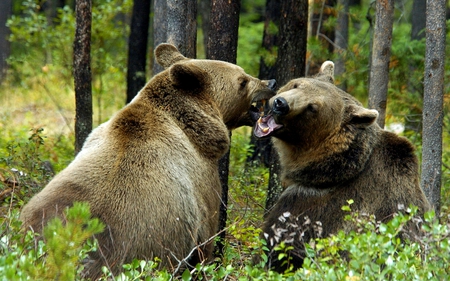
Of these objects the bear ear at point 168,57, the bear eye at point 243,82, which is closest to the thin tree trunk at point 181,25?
the bear ear at point 168,57

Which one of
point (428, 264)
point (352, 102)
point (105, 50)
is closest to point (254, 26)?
point (105, 50)

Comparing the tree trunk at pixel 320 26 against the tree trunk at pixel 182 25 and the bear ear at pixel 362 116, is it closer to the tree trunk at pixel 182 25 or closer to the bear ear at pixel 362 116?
the tree trunk at pixel 182 25

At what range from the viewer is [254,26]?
74.3ft

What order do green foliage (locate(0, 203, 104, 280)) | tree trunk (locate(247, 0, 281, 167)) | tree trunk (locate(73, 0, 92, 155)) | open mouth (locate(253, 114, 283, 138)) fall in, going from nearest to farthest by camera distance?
green foliage (locate(0, 203, 104, 280)) → open mouth (locate(253, 114, 283, 138)) → tree trunk (locate(73, 0, 92, 155)) → tree trunk (locate(247, 0, 281, 167))

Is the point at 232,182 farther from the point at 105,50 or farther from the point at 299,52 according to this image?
the point at 105,50

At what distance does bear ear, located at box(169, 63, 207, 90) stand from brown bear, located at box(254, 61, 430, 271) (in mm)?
724

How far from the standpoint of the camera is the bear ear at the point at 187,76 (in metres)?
6.11

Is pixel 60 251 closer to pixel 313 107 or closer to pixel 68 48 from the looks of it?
pixel 313 107

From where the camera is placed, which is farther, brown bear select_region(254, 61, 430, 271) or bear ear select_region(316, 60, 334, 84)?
bear ear select_region(316, 60, 334, 84)

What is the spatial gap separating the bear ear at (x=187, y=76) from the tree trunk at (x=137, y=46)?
7.95 m

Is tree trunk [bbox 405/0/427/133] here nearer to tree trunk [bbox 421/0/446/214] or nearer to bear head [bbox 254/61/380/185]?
tree trunk [bbox 421/0/446/214]

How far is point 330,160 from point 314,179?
24 cm

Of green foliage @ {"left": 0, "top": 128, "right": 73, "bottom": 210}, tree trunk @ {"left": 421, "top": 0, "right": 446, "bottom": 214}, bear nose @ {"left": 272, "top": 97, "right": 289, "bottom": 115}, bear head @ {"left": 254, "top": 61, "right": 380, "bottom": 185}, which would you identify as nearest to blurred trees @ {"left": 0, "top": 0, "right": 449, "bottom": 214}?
tree trunk @ {"left": 421, "top": 0, "right": 446, "bottom": 214}

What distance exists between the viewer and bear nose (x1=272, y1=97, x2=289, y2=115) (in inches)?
235
